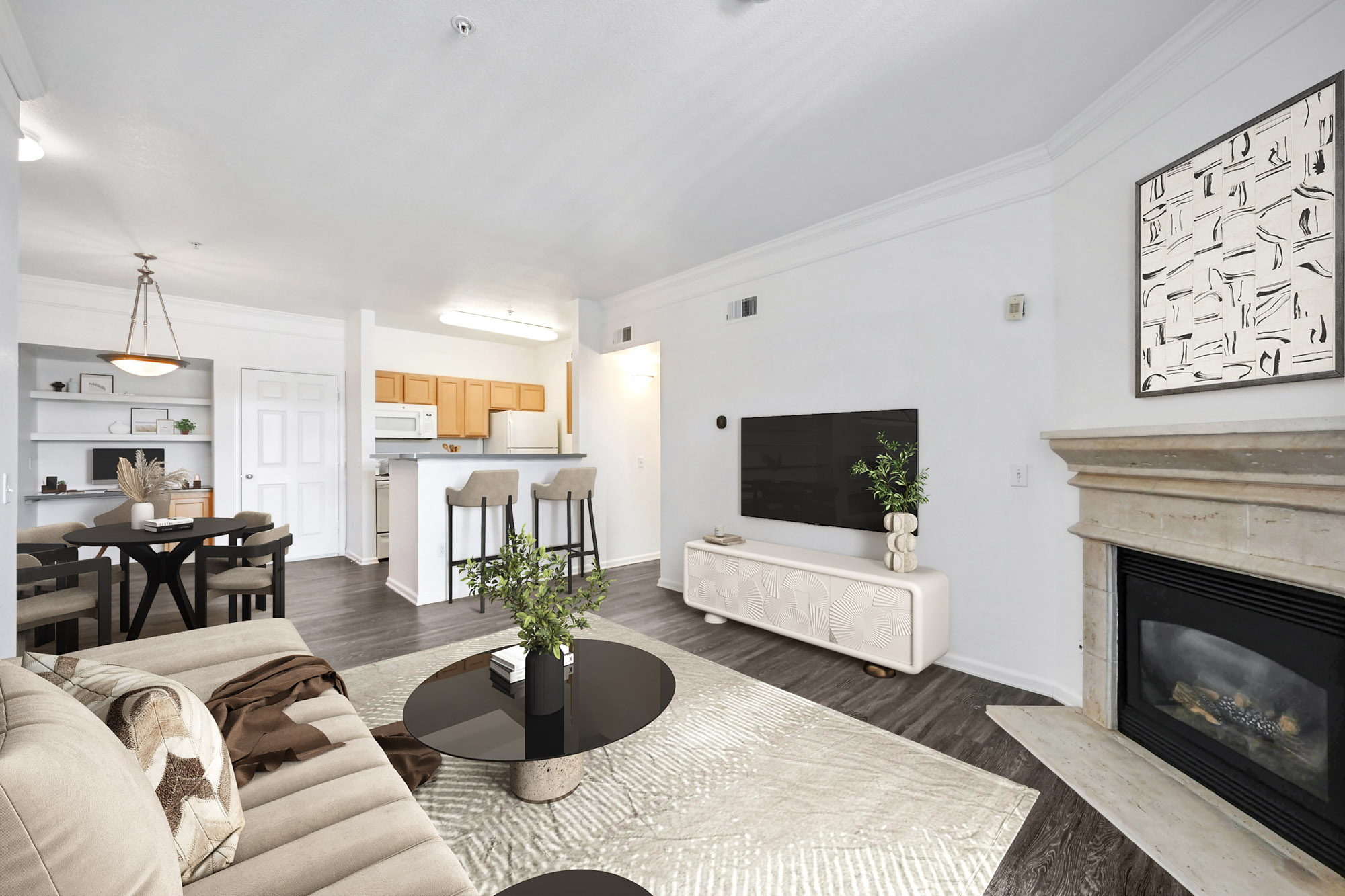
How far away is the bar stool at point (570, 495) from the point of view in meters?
4.84

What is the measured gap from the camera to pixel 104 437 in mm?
5207

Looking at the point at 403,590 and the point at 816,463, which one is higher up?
the point at 816,463

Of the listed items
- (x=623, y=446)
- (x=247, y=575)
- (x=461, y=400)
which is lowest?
(x=247, y=575)

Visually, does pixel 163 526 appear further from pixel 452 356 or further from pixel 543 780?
pixel 452 356

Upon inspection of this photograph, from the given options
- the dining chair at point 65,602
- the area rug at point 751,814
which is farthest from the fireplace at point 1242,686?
the dining chair at point 65,602

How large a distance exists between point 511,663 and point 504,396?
5488 millimetres

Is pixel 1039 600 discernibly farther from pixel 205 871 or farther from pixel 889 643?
pixel 205 871

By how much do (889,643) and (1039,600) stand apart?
0.73 metres

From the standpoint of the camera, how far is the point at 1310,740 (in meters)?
1.69

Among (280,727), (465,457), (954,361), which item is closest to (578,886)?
(280,727)

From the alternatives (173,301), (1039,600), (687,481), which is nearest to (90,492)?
(173,301)

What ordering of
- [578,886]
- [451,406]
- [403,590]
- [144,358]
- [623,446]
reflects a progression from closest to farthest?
[578,886], [144,358], [403,590], [623,446], [451,406]

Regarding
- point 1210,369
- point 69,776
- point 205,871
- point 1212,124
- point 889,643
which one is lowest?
point 889,643

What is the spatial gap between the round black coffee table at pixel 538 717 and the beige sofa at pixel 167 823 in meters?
0.24
